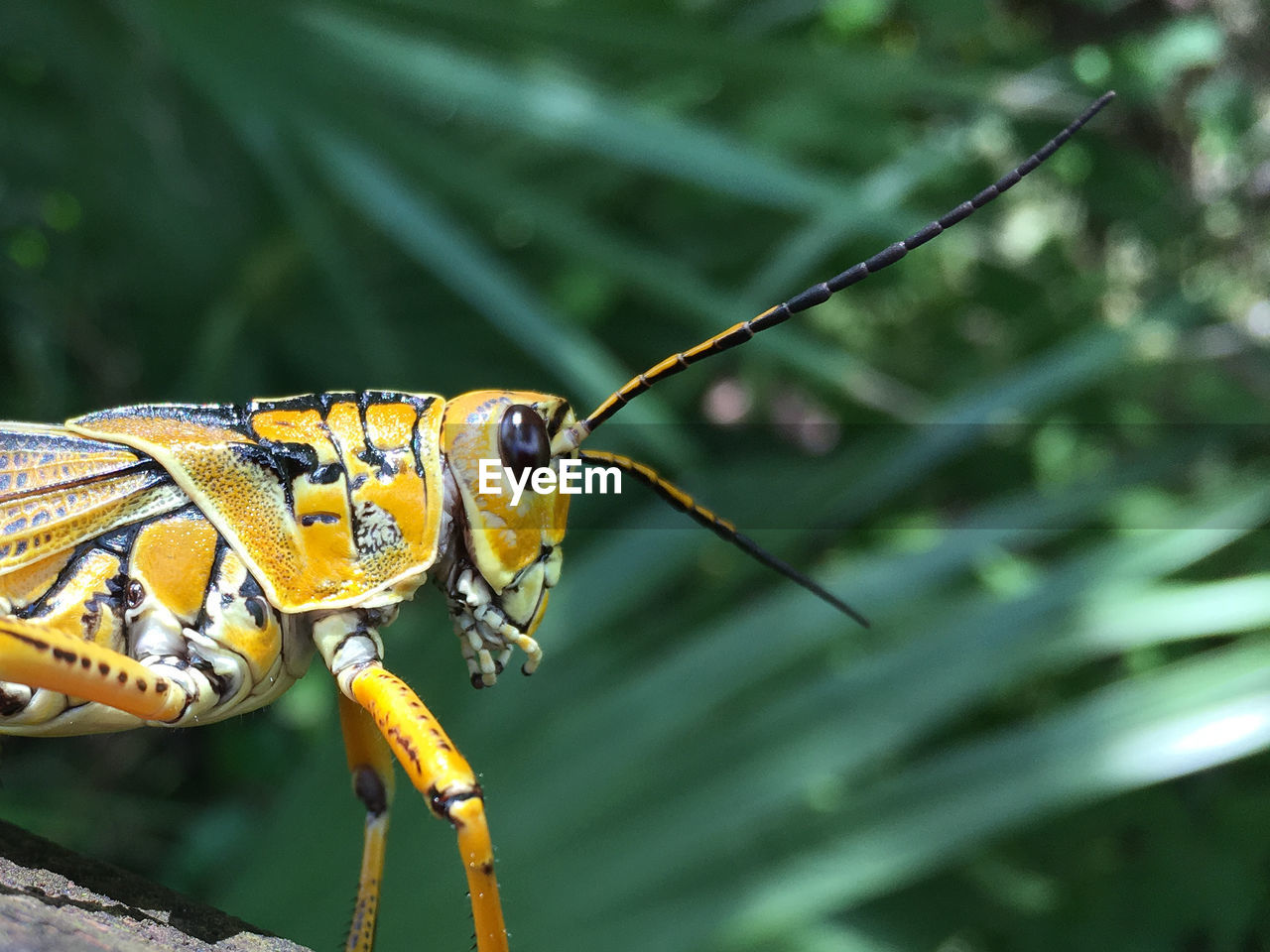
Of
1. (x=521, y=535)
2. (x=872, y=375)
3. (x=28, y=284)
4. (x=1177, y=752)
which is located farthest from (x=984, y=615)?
(x=28, y=284)

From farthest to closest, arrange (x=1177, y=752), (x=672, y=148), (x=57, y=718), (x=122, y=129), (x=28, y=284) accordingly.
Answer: (x=28, y=284) → (x=122, y=129) → (x=672, y=148) → (x=1177, y=752) → (x=57, y=718)

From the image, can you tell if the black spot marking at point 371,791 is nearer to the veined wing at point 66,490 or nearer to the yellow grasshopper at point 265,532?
the yellow grasshopper at point 265,532

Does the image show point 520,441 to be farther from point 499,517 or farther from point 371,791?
point 371,791

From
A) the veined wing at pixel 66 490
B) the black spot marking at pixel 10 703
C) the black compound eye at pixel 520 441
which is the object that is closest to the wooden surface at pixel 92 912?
the black spot marking at pixel 10 703

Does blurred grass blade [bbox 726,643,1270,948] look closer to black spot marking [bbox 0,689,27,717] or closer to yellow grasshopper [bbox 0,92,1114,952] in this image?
yellow grasshopper [bbox 0,92,1114,952]

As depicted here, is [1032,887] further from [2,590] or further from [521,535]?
[2,590]

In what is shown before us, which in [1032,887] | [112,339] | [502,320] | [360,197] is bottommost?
[1032,887]
